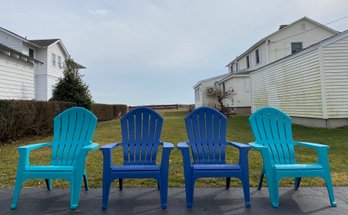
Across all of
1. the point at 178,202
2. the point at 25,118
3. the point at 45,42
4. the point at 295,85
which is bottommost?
the point at 178,202

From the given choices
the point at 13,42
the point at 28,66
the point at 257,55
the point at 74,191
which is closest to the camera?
the point at 74,191

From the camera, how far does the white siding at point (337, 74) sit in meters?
10.9

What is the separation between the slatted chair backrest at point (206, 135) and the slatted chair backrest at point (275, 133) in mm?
453

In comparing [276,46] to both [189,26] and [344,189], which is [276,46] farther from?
[344,189]

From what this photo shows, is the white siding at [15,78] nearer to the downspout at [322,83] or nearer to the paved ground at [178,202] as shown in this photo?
the paved ground at [178,202]

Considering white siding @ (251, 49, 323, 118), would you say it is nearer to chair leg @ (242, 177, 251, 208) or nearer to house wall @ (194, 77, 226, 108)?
chair leg @ (242, 177, 251, 208)

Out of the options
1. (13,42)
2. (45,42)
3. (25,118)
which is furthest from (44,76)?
(25,118)

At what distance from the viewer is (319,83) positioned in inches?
440

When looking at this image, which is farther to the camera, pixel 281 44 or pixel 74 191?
pixel 281 44

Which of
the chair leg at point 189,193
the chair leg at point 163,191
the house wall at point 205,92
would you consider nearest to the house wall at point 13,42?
the house wall at point 205,92

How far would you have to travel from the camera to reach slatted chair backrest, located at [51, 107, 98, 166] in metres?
3.87

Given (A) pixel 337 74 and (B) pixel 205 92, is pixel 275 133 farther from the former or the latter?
(B) pixel 205 92

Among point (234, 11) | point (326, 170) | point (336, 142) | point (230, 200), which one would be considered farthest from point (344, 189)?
point (234, 11)

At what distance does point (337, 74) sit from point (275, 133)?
8.78m
